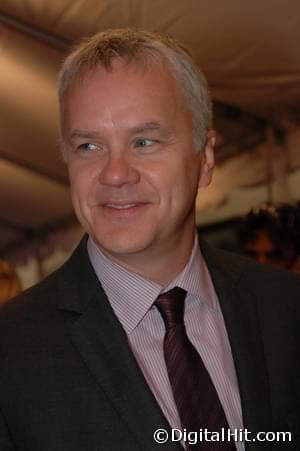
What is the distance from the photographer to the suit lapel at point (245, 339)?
129 centimetres

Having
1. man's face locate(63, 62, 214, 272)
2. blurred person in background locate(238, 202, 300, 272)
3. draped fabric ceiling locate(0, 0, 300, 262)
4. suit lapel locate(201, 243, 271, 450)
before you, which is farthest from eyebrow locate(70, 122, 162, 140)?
blurred person in background locate(238, 202, 300, 272)

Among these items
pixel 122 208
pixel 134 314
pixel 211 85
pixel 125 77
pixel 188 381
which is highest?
pixel 211 85

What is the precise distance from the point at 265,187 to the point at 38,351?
1834 mm

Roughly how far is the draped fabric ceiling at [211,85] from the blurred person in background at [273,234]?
5 centimetres

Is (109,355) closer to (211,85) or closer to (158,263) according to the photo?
(158,263)

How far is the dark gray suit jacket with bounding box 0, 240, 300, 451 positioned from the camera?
3.90 feet

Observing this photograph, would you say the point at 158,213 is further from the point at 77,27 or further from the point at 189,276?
the point at 77,27

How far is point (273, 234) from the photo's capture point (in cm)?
298

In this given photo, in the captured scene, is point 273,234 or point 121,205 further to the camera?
point 273,234

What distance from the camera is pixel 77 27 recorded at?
7.61 feet

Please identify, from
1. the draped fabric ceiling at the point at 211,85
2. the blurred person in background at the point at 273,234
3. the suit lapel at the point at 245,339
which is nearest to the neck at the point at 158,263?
the suit lapel at the point at 245,339

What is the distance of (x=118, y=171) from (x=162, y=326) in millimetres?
278

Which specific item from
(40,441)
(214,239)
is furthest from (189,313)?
(214,239)

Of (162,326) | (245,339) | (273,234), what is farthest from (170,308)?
(273,234)
